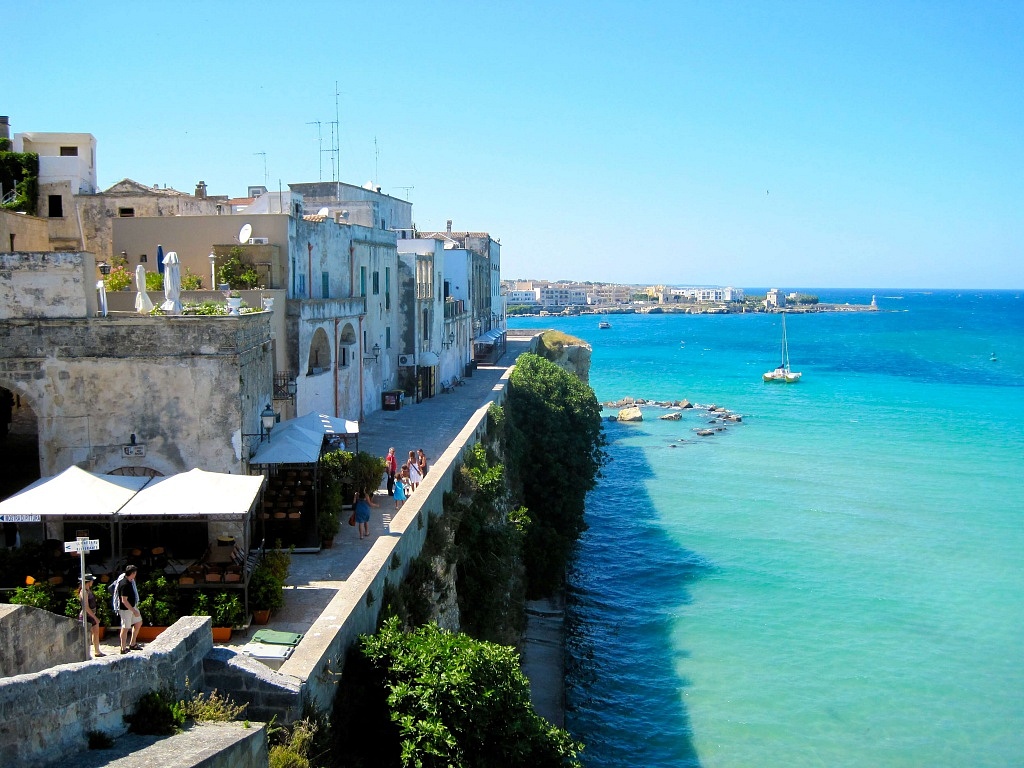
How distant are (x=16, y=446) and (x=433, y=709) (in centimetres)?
1192

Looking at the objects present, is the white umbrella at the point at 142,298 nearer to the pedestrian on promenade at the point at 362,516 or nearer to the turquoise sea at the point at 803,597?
the pedestrian on promenade at the point at 362,516

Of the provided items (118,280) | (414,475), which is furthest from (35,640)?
(118,280)

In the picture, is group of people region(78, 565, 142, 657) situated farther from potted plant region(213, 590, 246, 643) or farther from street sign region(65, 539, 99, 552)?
potted plant region(213, 590, 246, 643)

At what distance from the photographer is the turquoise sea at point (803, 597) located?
2016cm

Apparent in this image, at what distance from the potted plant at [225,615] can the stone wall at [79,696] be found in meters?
2.63

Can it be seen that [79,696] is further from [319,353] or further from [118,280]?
[319,353]

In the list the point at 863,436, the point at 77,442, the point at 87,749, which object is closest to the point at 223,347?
the point at 77,442

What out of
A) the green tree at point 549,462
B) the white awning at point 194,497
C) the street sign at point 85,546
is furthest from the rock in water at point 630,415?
the street sign at point 85,546

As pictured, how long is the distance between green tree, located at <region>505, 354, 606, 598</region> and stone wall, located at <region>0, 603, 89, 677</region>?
15.1 metres

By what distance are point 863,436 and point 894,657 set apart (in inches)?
1328

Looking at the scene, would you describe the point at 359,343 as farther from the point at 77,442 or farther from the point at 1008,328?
the point at 1008,328

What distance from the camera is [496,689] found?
10273 mm

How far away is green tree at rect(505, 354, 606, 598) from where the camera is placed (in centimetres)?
2558

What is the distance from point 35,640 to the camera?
31.2 feet
